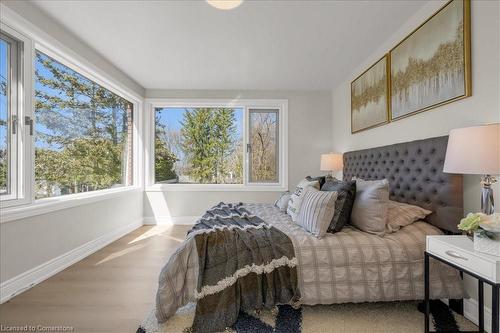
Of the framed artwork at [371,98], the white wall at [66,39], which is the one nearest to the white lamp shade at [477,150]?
the framed artwork at [371,98]

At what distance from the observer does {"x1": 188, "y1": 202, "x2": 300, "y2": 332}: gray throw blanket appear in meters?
1.69

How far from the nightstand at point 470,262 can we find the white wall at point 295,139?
124 inches

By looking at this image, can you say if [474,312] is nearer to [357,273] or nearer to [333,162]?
[357,273]

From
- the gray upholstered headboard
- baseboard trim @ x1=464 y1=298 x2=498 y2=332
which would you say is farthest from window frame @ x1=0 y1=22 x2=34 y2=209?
baseboard trim @ x1=464 y1=298 x2=498 y2=332

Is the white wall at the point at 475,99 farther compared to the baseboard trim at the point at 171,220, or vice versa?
the baseboard trim at the point at 171,220

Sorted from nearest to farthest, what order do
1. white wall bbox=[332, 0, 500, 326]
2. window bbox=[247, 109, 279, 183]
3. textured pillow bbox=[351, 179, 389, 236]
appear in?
white wall bbox=[332, 0, 500, 326]
textured pillow bbox=[351, 179, 389, 236]
window bbox=[247, 109, 279, 183]

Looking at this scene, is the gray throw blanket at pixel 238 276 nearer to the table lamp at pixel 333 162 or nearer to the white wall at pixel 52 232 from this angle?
the white wall at pixel 52 232

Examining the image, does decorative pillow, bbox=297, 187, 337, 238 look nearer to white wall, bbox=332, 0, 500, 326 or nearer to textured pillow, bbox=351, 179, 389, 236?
textured pillow, bbox=351, 179, 389, 236

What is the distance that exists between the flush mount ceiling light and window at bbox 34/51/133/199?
75.7 inches

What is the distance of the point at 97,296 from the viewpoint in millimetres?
2162

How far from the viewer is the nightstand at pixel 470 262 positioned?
1.19 meters

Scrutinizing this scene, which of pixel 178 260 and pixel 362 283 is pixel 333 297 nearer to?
pixel 362 283

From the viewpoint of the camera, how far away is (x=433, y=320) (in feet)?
5.89

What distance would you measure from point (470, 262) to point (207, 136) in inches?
164
